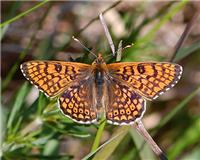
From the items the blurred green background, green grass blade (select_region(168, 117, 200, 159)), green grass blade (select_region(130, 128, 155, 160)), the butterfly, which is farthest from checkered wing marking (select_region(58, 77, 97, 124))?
green grass blade (select_region(168, 117, 200, 159))

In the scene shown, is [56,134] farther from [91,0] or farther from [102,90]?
[91,0]

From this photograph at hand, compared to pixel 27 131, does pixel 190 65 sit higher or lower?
lower

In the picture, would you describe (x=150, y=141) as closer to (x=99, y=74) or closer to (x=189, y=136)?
(x=99, y=74)

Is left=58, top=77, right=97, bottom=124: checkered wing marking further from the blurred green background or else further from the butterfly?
the blurred green background

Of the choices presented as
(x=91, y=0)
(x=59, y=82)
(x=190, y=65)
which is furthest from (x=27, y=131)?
(x=190, y=65)

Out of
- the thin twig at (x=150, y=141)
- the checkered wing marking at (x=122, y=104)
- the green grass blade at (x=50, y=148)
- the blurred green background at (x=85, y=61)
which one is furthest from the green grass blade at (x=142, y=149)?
the thin twig at (x=150, y=141)

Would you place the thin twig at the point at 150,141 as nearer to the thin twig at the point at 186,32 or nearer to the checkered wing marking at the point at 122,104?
the checkered wing marking at the point at 122,104
